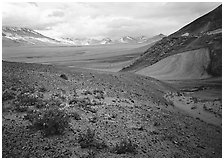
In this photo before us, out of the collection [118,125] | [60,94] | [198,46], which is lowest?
[118,125]

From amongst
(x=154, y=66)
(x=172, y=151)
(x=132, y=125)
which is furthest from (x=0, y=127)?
(x=154, y=66)

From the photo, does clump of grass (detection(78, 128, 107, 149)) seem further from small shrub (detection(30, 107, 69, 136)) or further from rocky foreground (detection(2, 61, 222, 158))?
small shrub (detection(30, 107, 69, 136))

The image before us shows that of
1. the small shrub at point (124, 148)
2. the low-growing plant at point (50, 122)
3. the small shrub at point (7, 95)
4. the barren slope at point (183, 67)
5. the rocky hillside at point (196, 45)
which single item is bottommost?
the small shrub at point (124, 148)

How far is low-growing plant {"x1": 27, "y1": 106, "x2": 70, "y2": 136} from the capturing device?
10328mm

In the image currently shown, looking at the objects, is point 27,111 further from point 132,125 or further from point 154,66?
point 154,66

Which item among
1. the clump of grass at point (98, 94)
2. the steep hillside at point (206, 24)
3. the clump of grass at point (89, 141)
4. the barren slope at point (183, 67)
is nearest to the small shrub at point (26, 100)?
the clump of grass at point (89, 141)

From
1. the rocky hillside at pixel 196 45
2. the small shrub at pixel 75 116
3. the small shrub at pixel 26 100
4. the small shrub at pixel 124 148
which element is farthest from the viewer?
the rocky hillside at pixel 196 45

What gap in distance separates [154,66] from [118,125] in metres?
40.6

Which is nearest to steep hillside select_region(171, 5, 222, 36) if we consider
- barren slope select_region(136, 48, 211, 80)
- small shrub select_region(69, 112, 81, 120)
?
barren slope select_region(136, 48, 211, 80)

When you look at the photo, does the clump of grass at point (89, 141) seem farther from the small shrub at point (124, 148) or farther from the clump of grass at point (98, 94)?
the clump of grass at point (98, 94)

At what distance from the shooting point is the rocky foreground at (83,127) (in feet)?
31.6

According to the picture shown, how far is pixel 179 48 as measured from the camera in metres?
61.1

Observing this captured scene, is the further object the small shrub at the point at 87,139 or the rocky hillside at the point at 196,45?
the rocky hillside at the point at 196,45

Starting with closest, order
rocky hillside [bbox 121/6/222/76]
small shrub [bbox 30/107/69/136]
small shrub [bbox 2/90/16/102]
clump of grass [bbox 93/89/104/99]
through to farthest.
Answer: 1. small shrub [bbox 30/107/69/136]
2. small shrub [bbox 2/90/16/102]
3. clump of grass [bbox 93/89/104/99]
4. rocky hillside [bbox 121/6/222/76]
